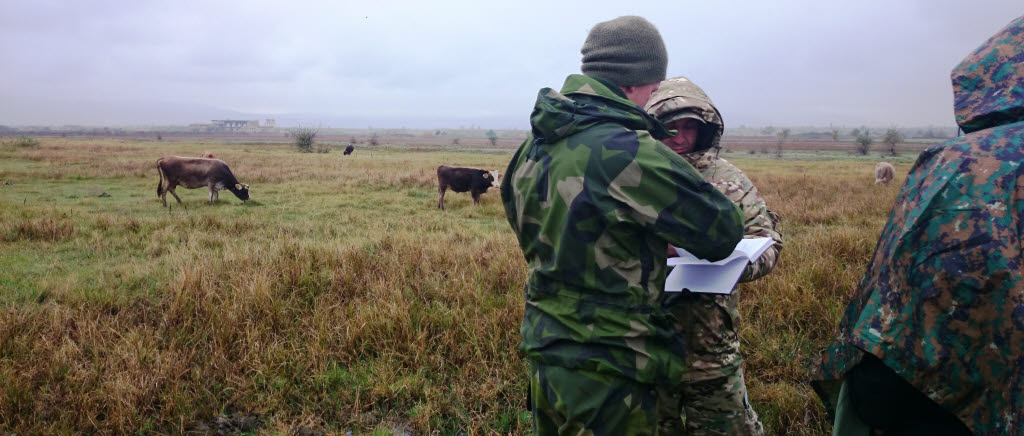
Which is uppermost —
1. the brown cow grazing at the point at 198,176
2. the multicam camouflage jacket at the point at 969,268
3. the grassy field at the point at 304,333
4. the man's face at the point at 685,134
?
the man's face at the point at 685,134

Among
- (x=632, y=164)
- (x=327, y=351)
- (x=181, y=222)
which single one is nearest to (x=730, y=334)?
(x=632, y=164)

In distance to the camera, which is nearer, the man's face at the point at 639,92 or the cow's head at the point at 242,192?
the man's face at the point at 639,92

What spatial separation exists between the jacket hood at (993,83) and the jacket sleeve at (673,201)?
606 millimetres

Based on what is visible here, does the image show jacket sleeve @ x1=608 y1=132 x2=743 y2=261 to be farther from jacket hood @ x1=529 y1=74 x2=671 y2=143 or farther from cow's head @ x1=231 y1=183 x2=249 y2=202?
cow's head @ x1=231 y1=183 x2=249 y2=202

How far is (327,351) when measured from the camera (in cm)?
386

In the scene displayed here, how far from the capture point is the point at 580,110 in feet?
5.32

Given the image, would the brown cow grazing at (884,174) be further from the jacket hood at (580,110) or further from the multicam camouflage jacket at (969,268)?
the jacket hood at (580,110)

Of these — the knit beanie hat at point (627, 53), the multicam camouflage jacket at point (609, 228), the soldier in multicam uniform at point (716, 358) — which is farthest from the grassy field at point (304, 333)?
the knit beanie hat at point (627, 53)

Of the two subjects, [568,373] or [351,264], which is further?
[351,264]

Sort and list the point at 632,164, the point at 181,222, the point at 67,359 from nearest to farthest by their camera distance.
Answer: the point at 632,164 → the point at 67,359 → the point at 181,222

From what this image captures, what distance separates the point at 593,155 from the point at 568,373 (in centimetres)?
63

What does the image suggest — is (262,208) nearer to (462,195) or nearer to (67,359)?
(462,195)

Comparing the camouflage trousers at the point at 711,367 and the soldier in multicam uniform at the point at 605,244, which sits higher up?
the soldier in multicam uniform at the point at 605,244

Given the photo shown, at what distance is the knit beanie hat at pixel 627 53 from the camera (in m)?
1.78
